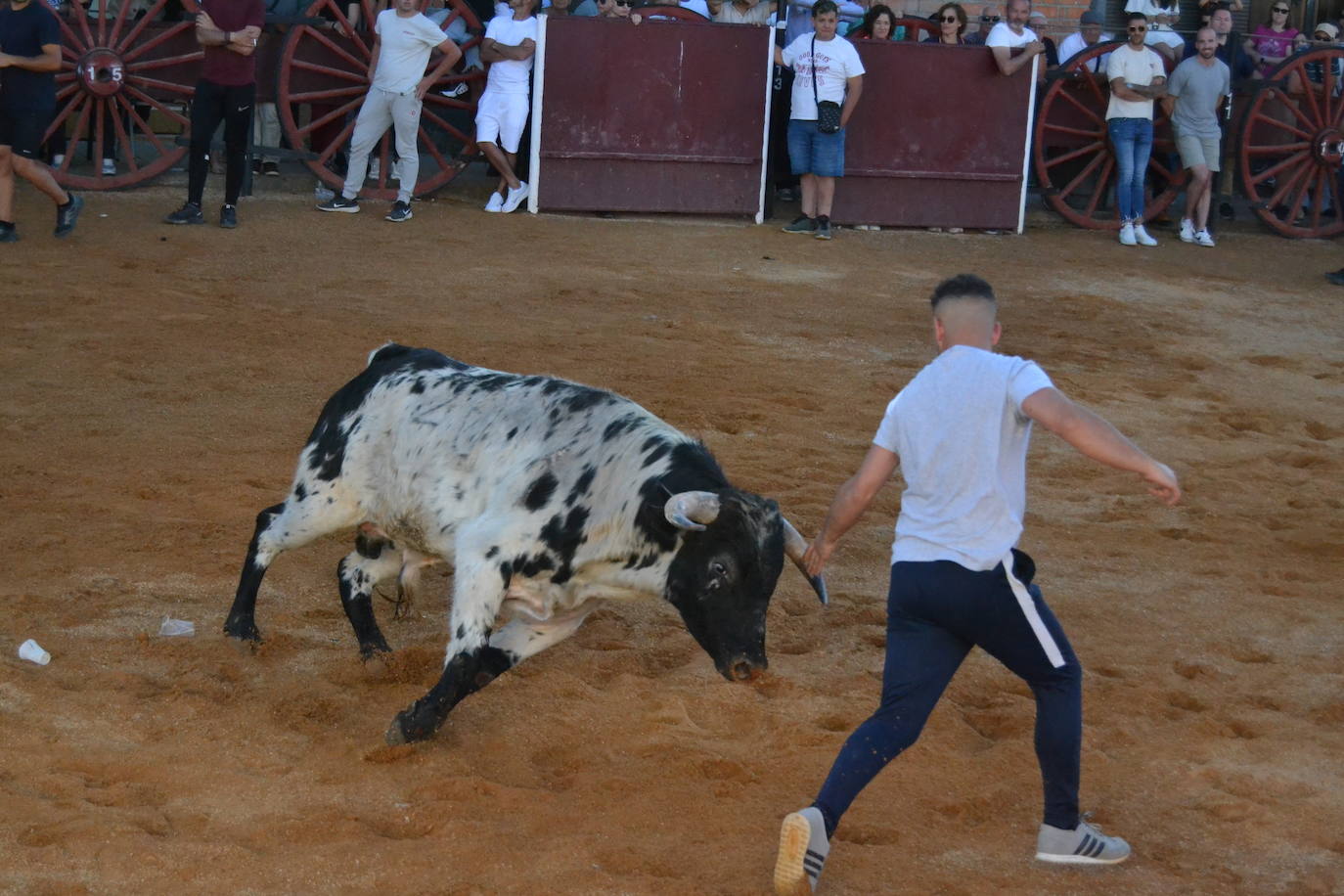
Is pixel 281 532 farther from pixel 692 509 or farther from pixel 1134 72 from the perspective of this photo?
pixel 1134 72

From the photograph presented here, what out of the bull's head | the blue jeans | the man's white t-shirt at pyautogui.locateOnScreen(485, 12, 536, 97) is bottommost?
the bull's head

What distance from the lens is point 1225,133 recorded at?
14.4 m

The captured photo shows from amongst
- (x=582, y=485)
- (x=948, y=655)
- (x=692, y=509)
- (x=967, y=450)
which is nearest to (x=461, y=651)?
(x=582, y=485)

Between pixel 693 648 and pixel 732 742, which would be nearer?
pixel 732 742

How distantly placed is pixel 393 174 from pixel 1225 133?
7.46 m

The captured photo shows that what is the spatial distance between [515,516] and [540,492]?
0.10m

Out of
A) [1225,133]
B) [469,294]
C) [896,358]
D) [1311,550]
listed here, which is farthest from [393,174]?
[1311,550]

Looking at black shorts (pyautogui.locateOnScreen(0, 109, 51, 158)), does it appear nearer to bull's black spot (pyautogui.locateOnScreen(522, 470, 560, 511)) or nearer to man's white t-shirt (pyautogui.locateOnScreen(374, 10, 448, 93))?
man's white t-shirt (pyautogui.locateOnScreen(374, 10, 448, 93))

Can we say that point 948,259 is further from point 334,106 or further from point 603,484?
point 603,484

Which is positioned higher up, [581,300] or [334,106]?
[334,106]

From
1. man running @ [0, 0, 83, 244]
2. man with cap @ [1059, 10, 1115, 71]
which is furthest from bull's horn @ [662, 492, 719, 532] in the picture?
man with cap @ [1059, 10, 1115, 71]

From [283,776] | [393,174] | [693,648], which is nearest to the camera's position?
[283,776]

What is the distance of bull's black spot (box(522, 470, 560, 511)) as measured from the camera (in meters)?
4.24

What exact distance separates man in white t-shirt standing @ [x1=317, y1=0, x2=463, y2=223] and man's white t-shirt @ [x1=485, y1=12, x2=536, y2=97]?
1.10 ft
